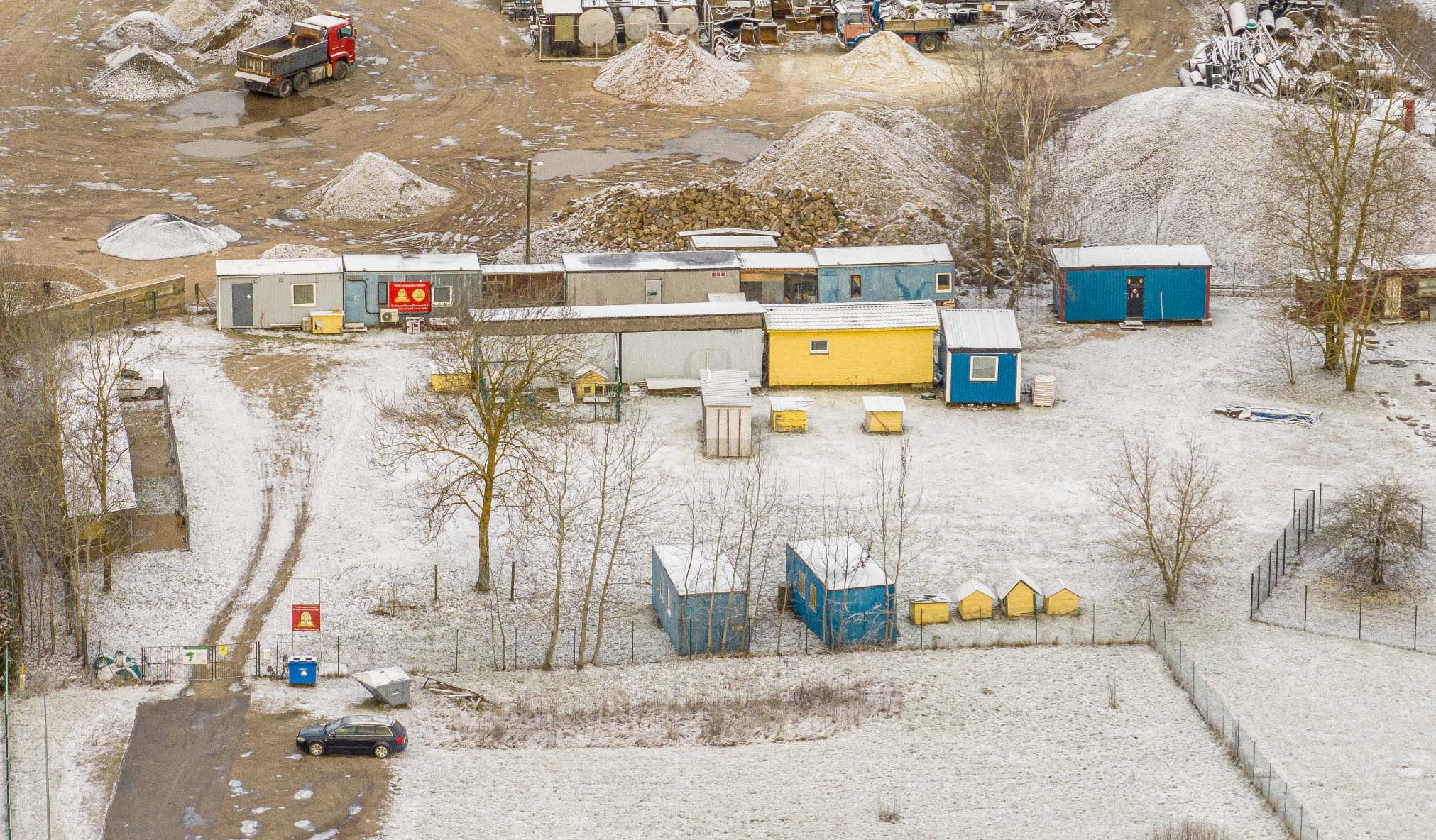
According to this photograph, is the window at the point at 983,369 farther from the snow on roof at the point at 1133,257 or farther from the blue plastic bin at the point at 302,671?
the blue plastic bin at the point at 302,671

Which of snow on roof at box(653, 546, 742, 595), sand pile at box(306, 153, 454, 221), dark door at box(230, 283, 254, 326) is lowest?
snow on roof at box(653, 546, 742, 595)

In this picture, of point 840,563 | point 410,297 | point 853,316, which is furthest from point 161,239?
point 840,563

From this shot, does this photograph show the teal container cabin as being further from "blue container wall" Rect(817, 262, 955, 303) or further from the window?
"blue container wall" Rect(817, 262, 955, 303)

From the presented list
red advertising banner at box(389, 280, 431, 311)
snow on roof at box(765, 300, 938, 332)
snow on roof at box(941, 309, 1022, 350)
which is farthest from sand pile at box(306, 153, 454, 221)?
snow on roof at box(941, 309, 1022, 350)

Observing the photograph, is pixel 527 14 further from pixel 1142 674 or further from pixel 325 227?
pixel 1142 674

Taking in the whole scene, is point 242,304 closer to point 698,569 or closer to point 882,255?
point 882,255
